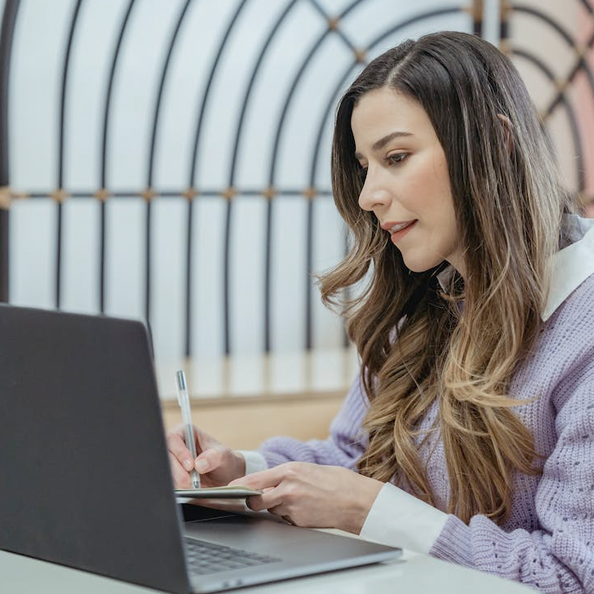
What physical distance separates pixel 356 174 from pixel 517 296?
0.39 meters

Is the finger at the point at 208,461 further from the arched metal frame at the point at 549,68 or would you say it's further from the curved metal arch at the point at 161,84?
the arched metal frame at the point at 549,68

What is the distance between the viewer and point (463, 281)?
1.66m

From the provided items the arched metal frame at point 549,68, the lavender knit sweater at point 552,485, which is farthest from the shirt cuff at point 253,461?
the arched metal frame at point 549,68

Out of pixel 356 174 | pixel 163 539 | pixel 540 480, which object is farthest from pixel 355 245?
pixel 163 539

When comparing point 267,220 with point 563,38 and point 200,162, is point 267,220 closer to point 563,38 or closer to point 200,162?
point 200,162

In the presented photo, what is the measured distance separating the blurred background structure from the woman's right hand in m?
0.98

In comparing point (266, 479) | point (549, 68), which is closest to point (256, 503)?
point (266, 479)

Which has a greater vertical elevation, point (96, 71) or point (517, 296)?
point (96, 71)

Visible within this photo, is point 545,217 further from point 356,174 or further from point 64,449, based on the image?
point 64,449

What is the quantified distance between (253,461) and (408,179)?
0.48 m

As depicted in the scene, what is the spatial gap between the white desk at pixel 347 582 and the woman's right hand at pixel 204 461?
39 cm

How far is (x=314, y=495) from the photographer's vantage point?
4.22 ft

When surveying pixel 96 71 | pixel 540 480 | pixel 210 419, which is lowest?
pixel 210 419

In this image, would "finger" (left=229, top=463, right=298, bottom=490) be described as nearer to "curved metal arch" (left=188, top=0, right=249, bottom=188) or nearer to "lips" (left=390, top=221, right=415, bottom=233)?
"lips" (left=390, top=221, right=415, bottom=233)
